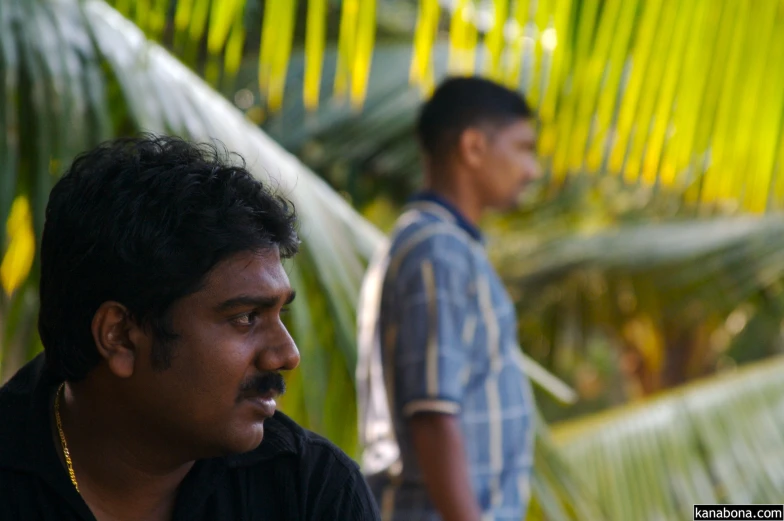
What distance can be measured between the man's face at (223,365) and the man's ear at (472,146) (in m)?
1.62

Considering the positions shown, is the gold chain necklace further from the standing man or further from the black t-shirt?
the standing man

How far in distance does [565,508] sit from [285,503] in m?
1.42

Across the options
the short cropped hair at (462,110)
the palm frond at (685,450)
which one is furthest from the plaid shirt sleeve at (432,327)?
the palm frond at (685,450)

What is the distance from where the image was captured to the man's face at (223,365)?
5.65 ft

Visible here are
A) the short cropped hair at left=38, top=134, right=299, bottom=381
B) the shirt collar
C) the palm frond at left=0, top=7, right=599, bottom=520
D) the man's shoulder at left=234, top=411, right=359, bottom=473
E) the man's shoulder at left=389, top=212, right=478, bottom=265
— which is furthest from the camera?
the shirt collar

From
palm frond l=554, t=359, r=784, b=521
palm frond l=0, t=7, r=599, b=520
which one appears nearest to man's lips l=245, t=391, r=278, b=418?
palm frond l=0, t=7, r=599, b=520

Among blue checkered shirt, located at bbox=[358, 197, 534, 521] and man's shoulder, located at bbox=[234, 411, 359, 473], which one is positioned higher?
blue checkered shirt, located at bbox=[358, 197, 534, 521]

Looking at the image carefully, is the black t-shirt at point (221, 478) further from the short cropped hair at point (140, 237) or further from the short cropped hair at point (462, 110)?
the short cropped hair at point (462, 110)

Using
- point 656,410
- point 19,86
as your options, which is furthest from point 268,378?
point 656,410

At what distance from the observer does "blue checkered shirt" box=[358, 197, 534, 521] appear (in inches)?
115

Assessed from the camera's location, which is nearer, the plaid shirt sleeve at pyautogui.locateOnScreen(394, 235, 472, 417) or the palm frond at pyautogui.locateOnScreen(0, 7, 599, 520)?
the palm frond at pyautogui.locateOnScreen(0, 7, 599, 520)

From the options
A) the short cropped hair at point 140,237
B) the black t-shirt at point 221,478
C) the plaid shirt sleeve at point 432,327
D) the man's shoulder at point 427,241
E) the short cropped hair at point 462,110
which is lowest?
the black t-shirt at point 221,478

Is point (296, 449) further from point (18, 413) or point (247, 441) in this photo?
point (18, 413)

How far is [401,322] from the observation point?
299 cm
